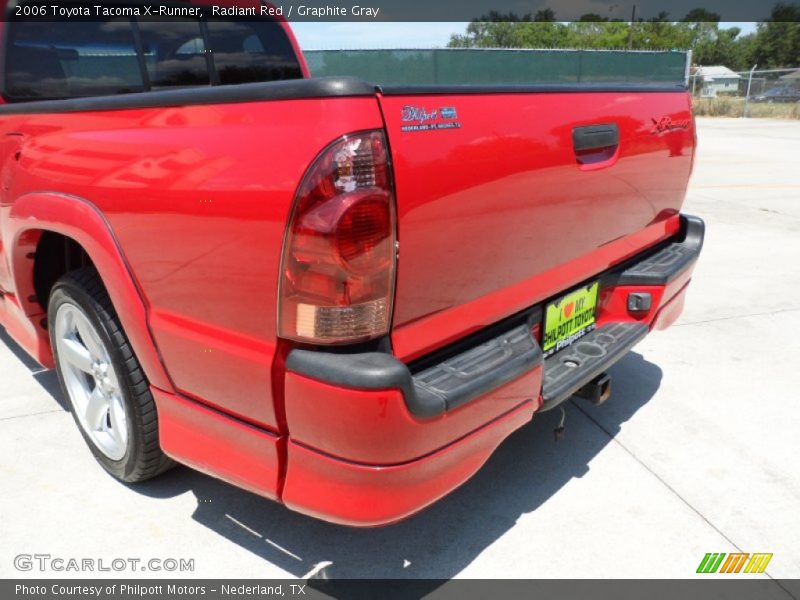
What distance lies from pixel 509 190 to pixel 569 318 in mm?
725

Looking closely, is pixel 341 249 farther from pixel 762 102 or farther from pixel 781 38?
pixel 781 38

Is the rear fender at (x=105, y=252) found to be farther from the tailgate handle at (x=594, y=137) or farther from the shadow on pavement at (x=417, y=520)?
the tailgate handle at (x=594, y=137)

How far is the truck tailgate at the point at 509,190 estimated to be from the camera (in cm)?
171

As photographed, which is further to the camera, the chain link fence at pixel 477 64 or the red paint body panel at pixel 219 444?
the chain link fence at pixel 477 64

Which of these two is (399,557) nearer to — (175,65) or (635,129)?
(635,129)

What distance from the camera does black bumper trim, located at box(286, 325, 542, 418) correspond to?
162 cm

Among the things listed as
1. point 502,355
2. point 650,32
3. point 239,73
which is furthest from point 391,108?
point 650,32

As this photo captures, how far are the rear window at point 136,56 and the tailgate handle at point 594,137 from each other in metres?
2.35

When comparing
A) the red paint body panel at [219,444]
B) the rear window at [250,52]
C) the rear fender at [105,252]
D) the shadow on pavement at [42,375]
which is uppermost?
the rear window at [250,52]

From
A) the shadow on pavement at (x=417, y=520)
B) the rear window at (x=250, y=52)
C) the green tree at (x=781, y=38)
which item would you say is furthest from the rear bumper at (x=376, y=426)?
the green tree at (x=781, y=38)

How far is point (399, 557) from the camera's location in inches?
89.0

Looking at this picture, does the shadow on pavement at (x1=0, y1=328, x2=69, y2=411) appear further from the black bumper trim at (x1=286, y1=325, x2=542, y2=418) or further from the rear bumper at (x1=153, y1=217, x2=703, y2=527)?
the black bumper trim at (x1=286, y1=325, x2=542, y2=418)

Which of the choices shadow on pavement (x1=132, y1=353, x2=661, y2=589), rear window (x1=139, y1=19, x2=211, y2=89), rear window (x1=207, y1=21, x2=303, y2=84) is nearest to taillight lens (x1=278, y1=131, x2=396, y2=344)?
shadow on pavement (x1=132, y1=353, x2=661, y2=589)

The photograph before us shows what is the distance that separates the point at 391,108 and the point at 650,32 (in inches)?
3294
